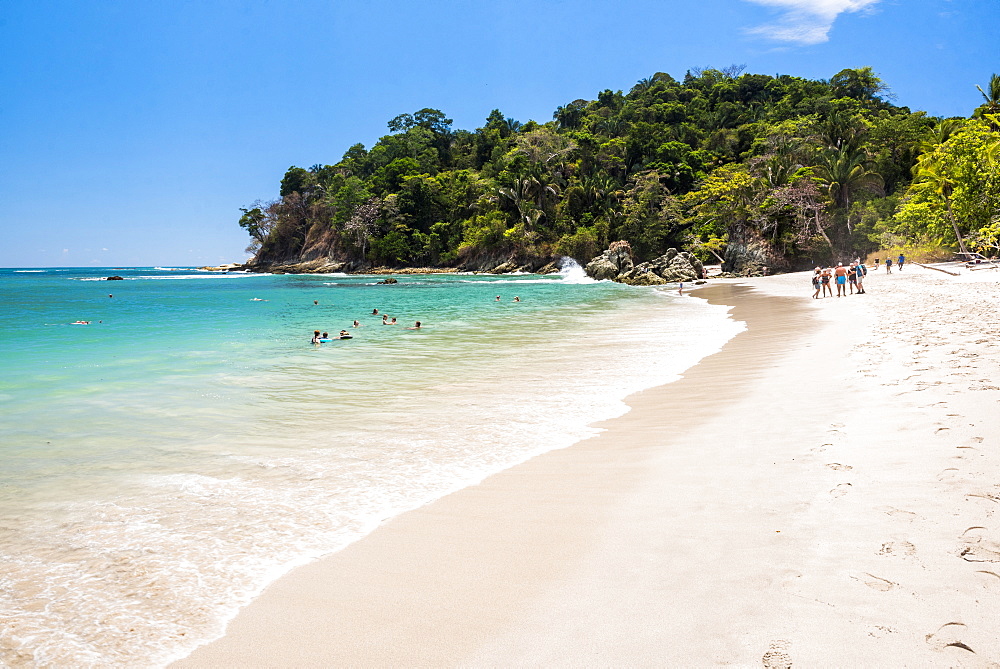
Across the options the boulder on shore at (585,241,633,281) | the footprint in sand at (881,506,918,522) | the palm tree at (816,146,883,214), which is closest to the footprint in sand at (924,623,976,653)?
the footprint in sand at (881,506,918,522)

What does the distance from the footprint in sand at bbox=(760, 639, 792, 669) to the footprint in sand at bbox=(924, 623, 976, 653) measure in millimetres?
616

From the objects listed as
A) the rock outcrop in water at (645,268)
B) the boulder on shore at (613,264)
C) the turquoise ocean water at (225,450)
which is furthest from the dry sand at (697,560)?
the boulder on shore at (613,264)

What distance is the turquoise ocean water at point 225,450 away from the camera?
3541 mm

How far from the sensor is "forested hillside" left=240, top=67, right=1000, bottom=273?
4400 cm

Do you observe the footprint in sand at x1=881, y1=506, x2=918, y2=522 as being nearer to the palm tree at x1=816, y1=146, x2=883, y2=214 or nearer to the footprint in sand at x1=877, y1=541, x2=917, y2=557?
the footprint in sand at x1=877, y1=541, x2=917, y2=557

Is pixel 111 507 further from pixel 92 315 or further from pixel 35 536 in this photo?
pixel 92 315

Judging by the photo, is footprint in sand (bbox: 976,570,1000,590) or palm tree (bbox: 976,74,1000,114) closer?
footprint in sand (bbox: 976,570,1000,590)

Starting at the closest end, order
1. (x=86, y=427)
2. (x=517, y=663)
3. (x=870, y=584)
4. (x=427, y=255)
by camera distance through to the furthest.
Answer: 1. (x=517, y=663)
2. (x=870, y=584)
3. (x=86, y=427)
4. (x=427, y=255)

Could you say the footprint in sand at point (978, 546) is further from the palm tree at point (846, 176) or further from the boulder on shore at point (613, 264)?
the boulder on shore at point (613, 264)

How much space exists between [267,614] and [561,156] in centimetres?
8054

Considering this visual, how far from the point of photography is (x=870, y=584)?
3.07 m

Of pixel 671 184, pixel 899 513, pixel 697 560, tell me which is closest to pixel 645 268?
pixel 671 184

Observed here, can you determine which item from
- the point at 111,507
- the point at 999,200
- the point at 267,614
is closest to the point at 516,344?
the point at 111,507

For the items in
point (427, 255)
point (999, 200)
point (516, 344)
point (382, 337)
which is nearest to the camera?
point (516, 344)
